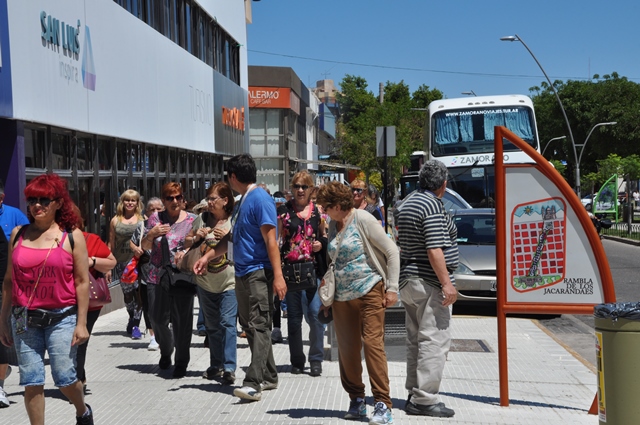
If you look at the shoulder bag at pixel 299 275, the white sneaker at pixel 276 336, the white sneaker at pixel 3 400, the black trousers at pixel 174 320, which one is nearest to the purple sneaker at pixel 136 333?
the white sneaker at pixel 276 336

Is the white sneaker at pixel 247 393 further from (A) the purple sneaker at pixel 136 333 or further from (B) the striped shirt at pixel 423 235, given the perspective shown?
(A) the purple sneaker at pixel 136 333

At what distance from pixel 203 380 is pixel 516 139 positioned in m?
3.47

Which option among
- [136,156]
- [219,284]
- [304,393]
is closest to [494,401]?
[304,393]

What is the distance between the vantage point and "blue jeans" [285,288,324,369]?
8.68 meters

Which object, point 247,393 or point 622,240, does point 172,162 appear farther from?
point 622,240

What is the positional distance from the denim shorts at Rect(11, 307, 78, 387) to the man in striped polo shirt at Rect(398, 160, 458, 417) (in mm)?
2407

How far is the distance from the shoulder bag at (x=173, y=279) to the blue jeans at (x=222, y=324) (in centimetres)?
18

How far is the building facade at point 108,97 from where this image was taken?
11375 millimetres

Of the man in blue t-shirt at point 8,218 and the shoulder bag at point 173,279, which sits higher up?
the man in blue t-shirt at point 8,218

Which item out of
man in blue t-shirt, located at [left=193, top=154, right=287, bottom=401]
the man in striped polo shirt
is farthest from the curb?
the man in striped polo shirt

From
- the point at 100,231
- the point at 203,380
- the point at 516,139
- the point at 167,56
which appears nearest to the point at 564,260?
the point at 516,139

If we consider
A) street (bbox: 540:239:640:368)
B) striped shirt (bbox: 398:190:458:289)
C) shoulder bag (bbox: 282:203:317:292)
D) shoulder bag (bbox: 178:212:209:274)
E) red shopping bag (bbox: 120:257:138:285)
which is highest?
striped shirt (bbox: 398:190:458:289)

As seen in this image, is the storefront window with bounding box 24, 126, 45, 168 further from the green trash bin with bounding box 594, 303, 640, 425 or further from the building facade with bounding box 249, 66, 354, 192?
the building facade with bounding box 249, 66, 354, 192

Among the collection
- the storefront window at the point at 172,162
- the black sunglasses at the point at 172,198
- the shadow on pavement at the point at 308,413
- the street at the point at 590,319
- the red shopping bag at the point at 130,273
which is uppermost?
the storefront window at the point at 172,162
